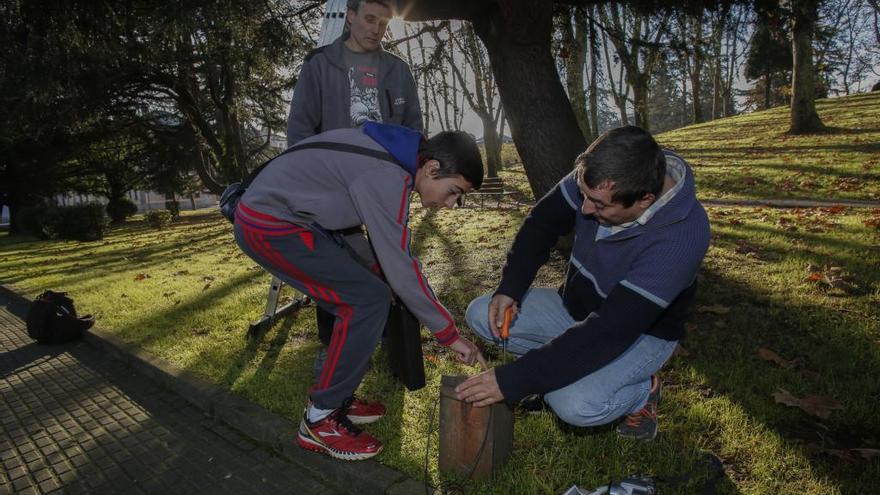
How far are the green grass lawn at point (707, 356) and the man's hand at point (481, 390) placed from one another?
0.48 metres

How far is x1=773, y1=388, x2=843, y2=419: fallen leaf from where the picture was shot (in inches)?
101

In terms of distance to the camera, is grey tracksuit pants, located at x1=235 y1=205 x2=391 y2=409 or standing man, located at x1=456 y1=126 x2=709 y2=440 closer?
standing man, located at x1=456 y1=126 x2=709 y2=440

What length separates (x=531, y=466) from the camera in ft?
7.63

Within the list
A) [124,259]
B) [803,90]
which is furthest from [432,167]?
[803,90]

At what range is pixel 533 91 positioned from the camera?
16.8 ft

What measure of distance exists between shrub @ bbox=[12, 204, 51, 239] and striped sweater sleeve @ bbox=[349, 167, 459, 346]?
20.6 metres

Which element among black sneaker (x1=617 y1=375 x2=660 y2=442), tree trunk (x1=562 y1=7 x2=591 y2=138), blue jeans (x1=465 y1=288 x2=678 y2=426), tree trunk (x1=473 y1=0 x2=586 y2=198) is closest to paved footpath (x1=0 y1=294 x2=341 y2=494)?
blue jeans (x1=465 y1=288 x2=678 y2=426)

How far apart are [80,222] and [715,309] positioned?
1913cm

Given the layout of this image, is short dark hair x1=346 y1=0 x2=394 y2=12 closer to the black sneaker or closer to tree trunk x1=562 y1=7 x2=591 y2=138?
the black sneaker

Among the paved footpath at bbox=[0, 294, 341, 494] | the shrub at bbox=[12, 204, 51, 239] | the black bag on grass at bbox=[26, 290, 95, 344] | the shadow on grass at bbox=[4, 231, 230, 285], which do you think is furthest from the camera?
the shrub at bbox=[12, 204, 51, 239]

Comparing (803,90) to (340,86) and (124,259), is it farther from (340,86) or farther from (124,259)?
(124,259)

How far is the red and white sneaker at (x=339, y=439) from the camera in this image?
2502 mm

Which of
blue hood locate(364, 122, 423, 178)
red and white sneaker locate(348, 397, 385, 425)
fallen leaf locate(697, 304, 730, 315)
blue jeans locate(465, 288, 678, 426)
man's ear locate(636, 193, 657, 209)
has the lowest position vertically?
fallen leaf locate(697, 304, 730, 315)

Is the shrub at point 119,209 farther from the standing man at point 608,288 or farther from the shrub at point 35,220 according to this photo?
the standing man at point 608,288
